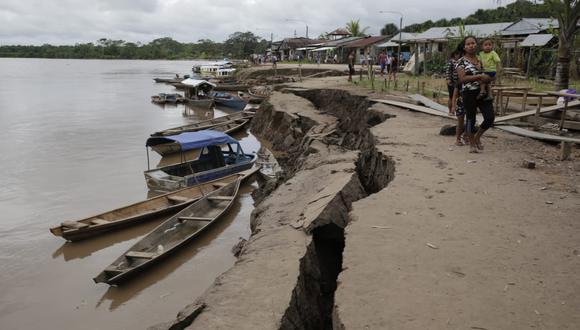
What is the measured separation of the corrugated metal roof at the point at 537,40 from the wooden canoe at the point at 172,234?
17.5 m

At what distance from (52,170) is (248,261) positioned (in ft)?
46.1

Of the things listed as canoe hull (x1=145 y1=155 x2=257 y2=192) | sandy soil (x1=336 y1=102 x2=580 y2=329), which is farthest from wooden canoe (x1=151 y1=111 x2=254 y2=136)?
sandy soil (x1=336 y1=102 x2=580 y2=329)

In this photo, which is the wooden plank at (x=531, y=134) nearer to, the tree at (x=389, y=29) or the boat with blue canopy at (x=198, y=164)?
the boat with blue canopy at (x=198, y=164)

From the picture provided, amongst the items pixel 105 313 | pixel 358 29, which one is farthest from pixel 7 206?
pixel 358 29

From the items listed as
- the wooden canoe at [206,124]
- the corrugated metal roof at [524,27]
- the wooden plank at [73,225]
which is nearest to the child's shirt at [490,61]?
the wooden plank at [73,225]

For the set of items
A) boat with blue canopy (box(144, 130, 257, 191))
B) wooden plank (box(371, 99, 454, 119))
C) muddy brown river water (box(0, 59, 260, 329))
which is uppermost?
wooden plank (box(371, 99, 454, 119))

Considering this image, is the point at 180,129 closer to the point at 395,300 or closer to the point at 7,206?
the point at 7,206

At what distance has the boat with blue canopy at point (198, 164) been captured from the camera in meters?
13.1

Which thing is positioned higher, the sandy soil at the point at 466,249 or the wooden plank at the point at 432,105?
the wooden plank at the point at 432,105

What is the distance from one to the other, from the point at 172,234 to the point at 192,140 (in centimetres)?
414

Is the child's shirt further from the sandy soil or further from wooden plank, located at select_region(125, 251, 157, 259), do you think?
wooden plank, located at select_region(125, 251, 157, 259)

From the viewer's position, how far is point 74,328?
718 cm

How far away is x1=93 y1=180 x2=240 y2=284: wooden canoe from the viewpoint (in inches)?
317

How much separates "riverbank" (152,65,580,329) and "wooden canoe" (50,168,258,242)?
3.75 metres
